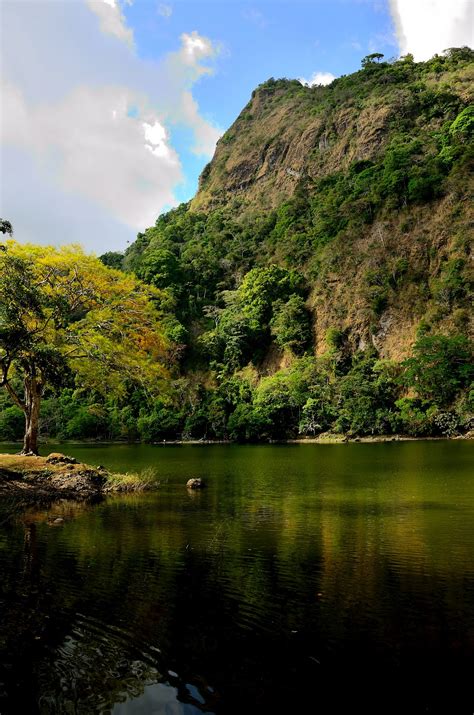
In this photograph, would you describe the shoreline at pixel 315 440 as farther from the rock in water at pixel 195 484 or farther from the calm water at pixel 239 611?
the calm water at pixel 239 611

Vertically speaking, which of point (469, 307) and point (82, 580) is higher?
point (469, 307)

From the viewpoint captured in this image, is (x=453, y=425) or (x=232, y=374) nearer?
(x=453, y=425)

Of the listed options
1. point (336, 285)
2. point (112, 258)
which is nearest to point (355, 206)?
point (336, 285)

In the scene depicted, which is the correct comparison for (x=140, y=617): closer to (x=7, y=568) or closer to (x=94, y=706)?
(x=94, y=706)

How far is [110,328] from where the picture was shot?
26.8 meters

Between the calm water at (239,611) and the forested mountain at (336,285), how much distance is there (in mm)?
44613

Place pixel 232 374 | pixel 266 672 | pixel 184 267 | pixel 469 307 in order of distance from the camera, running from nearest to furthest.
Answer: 1. pixel 266 672
2. pixel 469 307
3. pixel 232 374
4. pixel 184 267

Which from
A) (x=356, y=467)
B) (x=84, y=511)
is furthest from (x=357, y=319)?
(x=84, y=511)

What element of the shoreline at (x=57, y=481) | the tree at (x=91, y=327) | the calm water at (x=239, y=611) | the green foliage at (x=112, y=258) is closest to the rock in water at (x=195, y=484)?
the shoreline at (x=57, y=481)

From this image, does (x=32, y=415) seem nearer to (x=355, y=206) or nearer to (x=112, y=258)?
(x=355, y=206)

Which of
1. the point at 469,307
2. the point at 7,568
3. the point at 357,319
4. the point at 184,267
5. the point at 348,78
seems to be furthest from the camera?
the point at 348,78

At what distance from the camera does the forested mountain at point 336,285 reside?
72188mm

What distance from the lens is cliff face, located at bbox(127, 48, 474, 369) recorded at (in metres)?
81.6

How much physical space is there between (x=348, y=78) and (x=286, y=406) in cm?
11911
